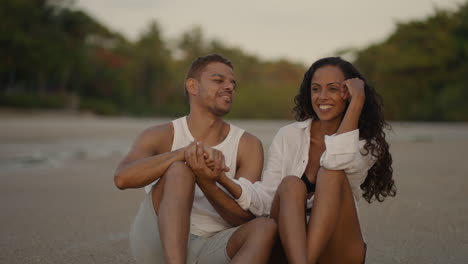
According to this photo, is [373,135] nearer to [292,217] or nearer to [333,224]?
[333,224]

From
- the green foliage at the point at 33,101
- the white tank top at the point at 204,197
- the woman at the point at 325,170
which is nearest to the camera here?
the woman at the point at 325,170

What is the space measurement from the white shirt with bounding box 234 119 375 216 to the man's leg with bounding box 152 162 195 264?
0.31 metres

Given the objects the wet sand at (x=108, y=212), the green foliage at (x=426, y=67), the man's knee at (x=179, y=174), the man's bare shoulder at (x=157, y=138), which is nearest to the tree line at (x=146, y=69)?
the green foliage at (x=426, y=67)

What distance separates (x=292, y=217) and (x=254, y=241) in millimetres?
220

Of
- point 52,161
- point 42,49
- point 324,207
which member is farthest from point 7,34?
point 324,207

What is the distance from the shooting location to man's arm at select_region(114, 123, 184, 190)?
2.94 m

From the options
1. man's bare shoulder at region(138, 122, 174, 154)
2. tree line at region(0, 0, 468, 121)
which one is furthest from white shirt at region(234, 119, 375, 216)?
tree line at region(0, 0, 468, 121)

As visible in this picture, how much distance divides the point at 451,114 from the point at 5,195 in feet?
98.1

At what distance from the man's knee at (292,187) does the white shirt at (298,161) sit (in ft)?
0.54

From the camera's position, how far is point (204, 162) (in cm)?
284

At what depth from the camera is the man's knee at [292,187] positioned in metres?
2.80

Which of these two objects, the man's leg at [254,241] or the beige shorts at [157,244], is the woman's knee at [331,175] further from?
the beige shorts at [157,244]

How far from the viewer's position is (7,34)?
36125mm

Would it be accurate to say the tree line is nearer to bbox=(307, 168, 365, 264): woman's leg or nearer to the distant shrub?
the distant shrub
